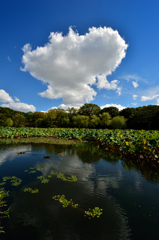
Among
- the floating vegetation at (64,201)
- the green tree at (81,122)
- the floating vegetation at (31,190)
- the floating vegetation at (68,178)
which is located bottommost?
the floating vegetation at (31,190)

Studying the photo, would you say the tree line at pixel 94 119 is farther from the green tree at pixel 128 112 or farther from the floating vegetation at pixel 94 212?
the floating vegetation at pixel 94 212

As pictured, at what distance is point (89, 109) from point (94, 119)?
841 centimetres

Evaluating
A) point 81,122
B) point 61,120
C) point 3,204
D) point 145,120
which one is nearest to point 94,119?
point 81,122

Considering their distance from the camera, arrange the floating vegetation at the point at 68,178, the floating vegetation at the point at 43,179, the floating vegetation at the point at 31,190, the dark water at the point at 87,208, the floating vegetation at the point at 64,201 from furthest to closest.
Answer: the floating vegetation at the point at 68,178
the floating vegetation at the point at 43,179
the floating vegetation at the point at 31,190
the floating vegetation at the point at 64,201
the dark water at the point at 87,208

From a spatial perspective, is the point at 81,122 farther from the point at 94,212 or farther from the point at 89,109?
the point at 94,212

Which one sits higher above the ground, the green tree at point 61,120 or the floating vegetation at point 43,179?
the green tree at point 61,120

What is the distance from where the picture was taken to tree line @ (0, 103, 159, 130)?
3257 cm

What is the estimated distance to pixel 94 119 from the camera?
138 feet

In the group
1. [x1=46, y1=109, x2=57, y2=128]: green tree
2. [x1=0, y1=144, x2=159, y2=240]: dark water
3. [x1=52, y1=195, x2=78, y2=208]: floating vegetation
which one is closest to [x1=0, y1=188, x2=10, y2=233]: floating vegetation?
[x1=0, y1=144, x2=159, y2=240]: dark water

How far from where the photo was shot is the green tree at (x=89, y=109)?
48.9 m

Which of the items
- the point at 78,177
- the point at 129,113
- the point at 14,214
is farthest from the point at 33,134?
the point at 129,113

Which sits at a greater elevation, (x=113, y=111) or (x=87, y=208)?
(x=113, y=111)

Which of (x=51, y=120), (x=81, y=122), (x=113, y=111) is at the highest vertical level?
(x=113, y=111)

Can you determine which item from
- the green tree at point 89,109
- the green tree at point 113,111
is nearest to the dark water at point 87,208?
the green tree at point 113,111
